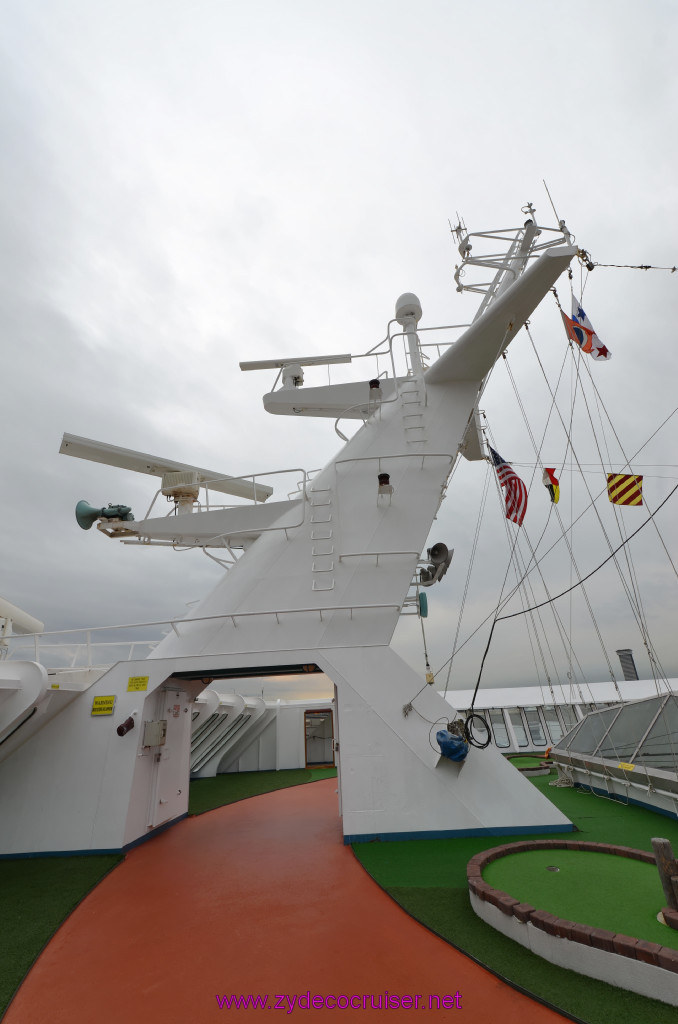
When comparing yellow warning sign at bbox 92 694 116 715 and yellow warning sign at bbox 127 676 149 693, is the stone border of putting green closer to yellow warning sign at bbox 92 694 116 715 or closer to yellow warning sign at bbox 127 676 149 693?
yellow warning sign at bbox 127 676 149 693

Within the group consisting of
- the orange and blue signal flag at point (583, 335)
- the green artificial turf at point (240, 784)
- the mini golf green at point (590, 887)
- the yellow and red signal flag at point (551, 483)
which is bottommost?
the mini golf green at point (590, 887)

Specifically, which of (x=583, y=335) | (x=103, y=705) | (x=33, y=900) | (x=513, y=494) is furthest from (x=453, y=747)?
(x=583, y=335)

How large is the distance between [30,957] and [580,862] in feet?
17.6

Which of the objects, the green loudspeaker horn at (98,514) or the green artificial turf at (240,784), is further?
the green artificial turf at (240,784)

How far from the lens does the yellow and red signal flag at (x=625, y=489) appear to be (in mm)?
7957

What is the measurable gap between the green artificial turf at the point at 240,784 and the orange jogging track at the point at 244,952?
456cm

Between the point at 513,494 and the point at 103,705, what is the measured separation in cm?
830

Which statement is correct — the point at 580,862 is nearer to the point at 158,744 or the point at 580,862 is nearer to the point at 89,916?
the point at 89,916

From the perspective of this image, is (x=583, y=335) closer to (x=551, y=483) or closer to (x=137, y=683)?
(x=551, y=483)

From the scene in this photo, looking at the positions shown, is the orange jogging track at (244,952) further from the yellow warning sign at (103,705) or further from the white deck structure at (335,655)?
the yellow warning sign at (103,705)

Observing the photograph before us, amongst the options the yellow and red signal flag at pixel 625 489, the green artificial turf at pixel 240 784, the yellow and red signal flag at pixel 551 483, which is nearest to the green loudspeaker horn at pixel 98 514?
the green artificial turf at pixel 240 784

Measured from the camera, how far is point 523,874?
16.0ft

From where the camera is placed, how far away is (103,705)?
8461 millimetres

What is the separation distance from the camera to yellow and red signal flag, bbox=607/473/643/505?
7.96 metres
